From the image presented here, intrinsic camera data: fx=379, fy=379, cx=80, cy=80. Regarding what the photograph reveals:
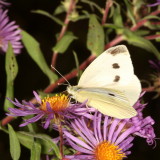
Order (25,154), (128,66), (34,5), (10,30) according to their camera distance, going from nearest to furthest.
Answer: (128,66)
(25,154)
(10,30)
(34,5)

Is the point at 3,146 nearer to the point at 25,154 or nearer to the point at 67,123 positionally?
the point at 25,154

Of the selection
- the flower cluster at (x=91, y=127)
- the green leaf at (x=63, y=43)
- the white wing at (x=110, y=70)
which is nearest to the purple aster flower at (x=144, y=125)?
the flower cluster at (x=91, y=127)

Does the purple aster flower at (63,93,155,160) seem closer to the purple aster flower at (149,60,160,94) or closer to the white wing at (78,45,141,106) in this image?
the white wing at (78,45,141,106)

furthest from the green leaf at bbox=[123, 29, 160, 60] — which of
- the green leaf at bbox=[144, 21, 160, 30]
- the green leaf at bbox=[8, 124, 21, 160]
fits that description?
the green leaf at bbox=[8, 124, 21, 160]

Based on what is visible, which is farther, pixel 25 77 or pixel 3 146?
pixel 25 77

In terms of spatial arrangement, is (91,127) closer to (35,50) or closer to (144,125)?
(144,125)

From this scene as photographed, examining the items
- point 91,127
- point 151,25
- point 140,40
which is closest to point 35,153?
point 91,127

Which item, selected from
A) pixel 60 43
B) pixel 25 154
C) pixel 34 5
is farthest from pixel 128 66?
pixel 34 5

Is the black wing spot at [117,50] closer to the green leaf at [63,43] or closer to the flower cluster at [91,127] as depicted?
the flower cluster at [91,127]
